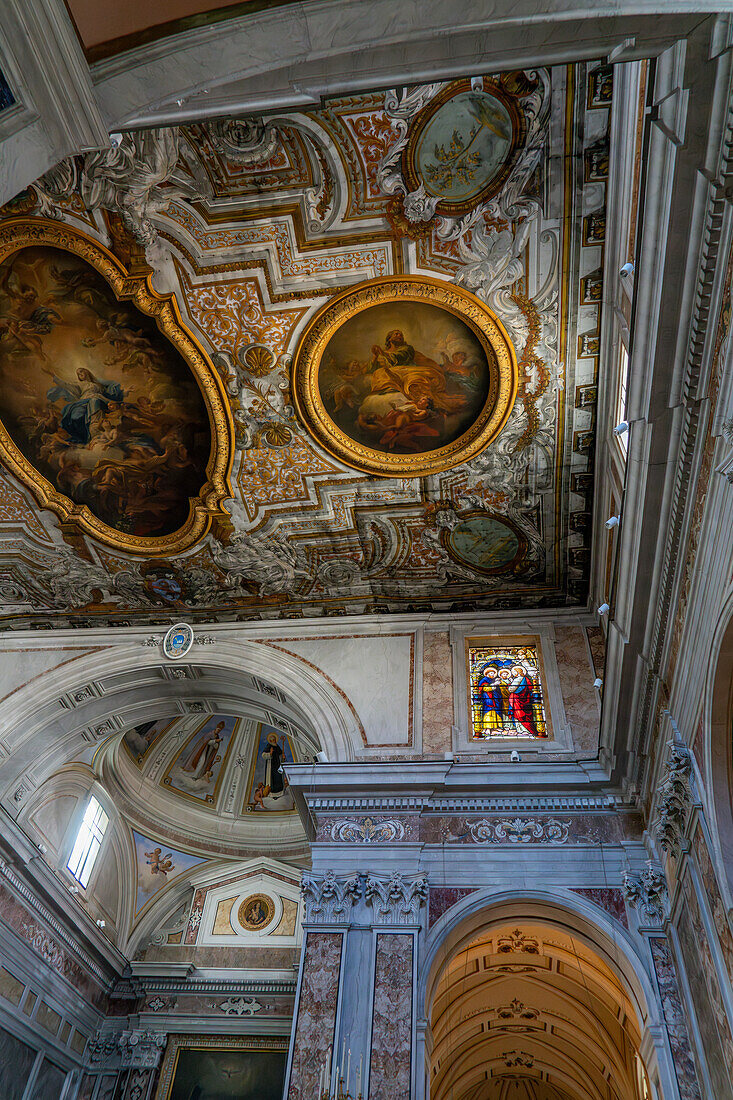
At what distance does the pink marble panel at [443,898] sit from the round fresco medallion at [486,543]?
5.29 meters

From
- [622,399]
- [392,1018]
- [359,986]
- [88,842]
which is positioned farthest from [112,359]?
[88,842]

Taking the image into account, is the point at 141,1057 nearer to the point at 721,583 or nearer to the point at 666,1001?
the point at 666,1001

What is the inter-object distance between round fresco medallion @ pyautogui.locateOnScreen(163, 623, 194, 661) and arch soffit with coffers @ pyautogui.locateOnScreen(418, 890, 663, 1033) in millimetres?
6703

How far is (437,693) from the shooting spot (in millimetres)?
12383

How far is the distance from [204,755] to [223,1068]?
673 centimetres

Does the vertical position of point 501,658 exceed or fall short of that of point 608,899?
it exceeds it

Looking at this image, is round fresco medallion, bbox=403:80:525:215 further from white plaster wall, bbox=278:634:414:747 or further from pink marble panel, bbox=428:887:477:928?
pink marble panel, bbox=428:887:477:928

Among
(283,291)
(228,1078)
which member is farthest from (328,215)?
(228,1078)

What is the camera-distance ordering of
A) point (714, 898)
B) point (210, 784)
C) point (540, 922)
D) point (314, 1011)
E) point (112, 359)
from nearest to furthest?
point (714, 898), point (314, 1011), point (540, 922), point (112, 359), point (210, 784)

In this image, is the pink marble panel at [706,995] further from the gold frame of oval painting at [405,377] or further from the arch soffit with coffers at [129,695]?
the gold frame of oval painting at [405,377]

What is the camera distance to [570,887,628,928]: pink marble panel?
967 cm

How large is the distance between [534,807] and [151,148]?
10086 millimetres

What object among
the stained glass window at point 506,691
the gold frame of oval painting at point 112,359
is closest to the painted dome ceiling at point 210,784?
the gold frame of oval painting at point 112,359

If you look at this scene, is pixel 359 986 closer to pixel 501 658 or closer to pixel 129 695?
pixel 501 658
